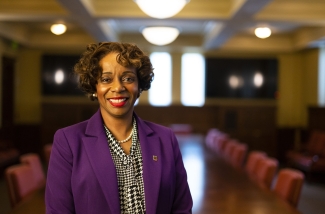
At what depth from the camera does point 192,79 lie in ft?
40.5

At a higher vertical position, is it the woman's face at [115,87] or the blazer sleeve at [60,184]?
the woman's face at [115,87]

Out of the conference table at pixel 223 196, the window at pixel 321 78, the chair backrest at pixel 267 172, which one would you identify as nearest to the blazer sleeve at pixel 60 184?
the conference table at pixel 223 196

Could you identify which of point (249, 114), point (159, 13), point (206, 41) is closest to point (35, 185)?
point (159, 13)

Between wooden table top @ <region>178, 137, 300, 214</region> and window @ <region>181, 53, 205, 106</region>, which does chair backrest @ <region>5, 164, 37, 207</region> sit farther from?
window @ <region>181, 53, 205, 106</region>

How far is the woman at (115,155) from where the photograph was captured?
5.15 feet

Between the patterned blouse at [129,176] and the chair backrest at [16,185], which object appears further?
the chair backrest at [16,185]

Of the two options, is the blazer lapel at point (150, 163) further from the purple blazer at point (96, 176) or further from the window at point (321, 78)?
the window at point (321, 78)

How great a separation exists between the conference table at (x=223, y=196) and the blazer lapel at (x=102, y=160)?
1450mm

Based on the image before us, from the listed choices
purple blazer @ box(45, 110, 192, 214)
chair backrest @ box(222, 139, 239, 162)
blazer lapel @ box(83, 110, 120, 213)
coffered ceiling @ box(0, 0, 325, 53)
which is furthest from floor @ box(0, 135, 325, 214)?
coffered ceiling @ box(0, 0, 325, 53)

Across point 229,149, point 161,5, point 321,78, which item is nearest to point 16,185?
point 161,5

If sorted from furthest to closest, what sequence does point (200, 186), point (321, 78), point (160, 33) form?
1. point (321, 78)
2. point (160, 33)
3. point (200, 186)

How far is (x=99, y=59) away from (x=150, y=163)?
0.43m

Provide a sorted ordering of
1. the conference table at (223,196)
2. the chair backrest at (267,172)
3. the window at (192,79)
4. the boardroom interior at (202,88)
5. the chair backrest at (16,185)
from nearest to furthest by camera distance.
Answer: the conference table at (223,196) → the chair backrest at (16,185) → the chair backrest at (267,172) → the boardroom interior at (202,88) → the window at (192,79)

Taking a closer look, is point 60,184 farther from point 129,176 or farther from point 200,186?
point 200,186
